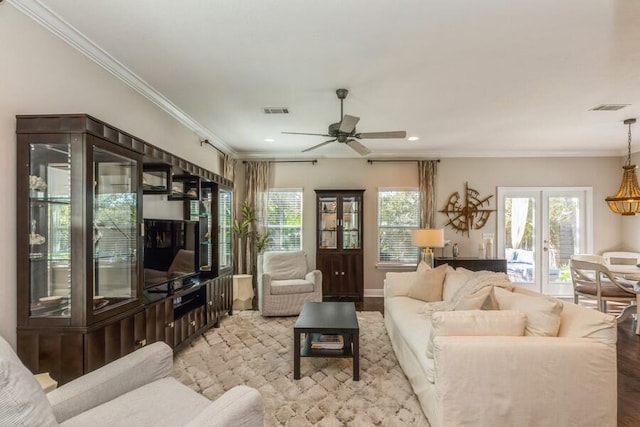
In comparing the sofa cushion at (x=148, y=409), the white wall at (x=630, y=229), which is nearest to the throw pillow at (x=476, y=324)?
the sofa cushion at (x=148, y=409)

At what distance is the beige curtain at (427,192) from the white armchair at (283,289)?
249cm

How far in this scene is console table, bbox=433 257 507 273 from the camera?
559 cm

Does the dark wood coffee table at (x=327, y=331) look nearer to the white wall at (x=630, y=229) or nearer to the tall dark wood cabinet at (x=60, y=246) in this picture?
the tall dark wood cabinet at (x=60, y=246)

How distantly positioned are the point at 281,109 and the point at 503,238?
16.0 feet

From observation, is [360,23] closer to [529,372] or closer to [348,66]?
[348,66]

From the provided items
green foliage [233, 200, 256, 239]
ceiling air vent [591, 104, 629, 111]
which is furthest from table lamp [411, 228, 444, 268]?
green foliage [233, 200, 256, 239]

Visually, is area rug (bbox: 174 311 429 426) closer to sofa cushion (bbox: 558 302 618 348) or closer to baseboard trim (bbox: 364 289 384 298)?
sofa cushion (bbox: 558 302 618 348)

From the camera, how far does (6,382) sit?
96 centimetres

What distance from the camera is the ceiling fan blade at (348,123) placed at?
Result: 305 cm

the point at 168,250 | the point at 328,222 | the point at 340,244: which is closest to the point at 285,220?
the point at 328,222

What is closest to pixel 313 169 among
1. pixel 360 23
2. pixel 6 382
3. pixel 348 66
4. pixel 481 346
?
pixel 348 66

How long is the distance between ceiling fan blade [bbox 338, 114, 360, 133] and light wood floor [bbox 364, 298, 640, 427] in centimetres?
301

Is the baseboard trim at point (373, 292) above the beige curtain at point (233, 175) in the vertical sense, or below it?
below

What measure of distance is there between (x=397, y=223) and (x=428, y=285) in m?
2.64
